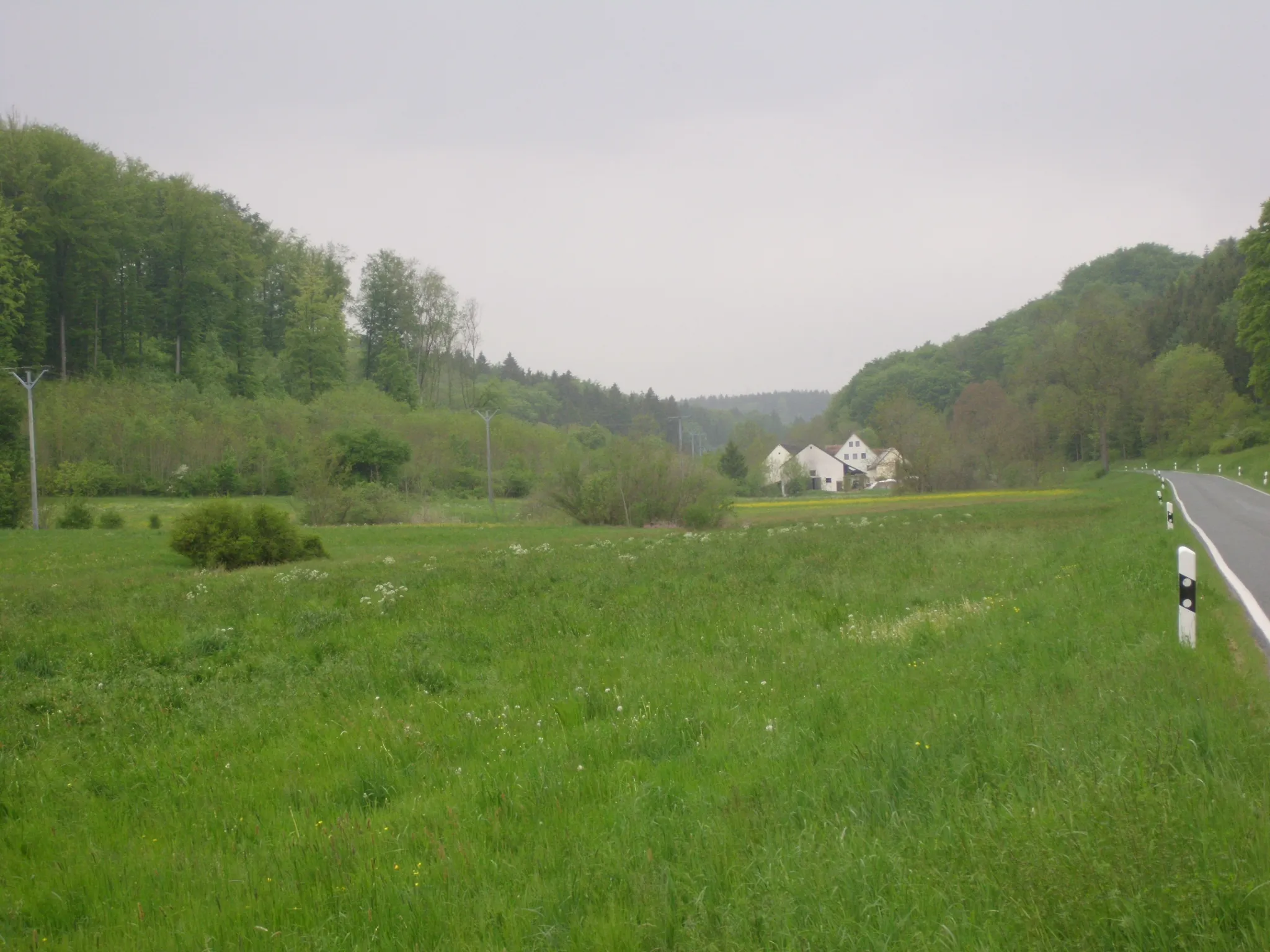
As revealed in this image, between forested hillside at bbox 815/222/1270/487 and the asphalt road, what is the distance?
28.0m

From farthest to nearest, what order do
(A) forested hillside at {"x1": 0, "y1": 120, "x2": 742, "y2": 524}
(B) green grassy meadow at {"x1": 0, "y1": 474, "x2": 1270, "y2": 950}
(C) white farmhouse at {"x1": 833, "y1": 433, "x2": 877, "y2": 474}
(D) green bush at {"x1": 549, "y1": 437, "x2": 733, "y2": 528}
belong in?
(C) white farmhouse at {"x1": 833, "y1": 433, "x2": 877, "y2": 474}, (A) forested hillside at {"x1": 0, "y1": 120, "x2": 742, "y2": 524}, (D) green bush at {"x1": 549, "y1": 437, "x2": 733, "y2": 528}, (B) green grassy meadow at {"x1": 0, "y1": 474, "x2": 1270, "y2": 950}

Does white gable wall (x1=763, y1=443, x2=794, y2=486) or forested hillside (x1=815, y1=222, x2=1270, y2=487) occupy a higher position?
forested hillside (x1=815, y1=222, x2=1270, y2=487)

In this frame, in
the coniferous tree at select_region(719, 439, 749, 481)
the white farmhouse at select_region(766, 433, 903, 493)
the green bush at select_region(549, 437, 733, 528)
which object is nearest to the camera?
the green bush at select_region(549, 437, 733, 528)

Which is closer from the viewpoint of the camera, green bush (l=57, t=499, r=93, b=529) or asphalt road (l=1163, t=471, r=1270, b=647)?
asphalt road (l=1163, t=471, r=1270, b=647)

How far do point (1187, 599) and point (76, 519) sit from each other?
4765cm

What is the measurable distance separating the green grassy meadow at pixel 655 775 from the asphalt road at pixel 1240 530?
0.58 m

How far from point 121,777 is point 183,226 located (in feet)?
285

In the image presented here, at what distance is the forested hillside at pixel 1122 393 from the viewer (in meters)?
68.2

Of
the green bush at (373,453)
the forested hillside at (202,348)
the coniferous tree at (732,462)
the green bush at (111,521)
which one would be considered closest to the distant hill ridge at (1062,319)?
the coniferous tree at (732,462)

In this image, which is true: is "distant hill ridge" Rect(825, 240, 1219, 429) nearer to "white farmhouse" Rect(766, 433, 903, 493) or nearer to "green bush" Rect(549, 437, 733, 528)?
"white farmhouse" Rect(766, 433, 903, 493)

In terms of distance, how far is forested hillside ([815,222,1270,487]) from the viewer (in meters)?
68.2

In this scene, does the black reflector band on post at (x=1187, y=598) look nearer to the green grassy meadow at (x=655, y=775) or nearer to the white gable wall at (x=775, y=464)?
the green grassy meadow at (x=655, y=775)

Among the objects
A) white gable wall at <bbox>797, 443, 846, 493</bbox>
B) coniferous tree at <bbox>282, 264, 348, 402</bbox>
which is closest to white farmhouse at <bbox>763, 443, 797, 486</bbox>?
white gable wall at <bbox>797, 443, 846, 493</bbox>

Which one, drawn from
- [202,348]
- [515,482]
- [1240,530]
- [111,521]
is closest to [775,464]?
[515,482]
